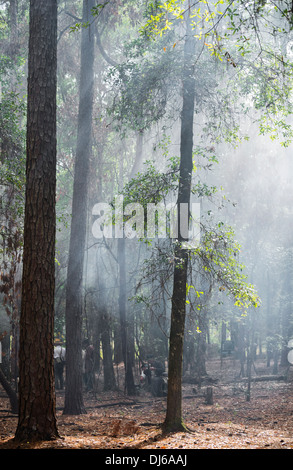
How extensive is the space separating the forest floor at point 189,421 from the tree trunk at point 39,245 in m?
0.46

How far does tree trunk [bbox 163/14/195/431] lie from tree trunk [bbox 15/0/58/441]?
255 cm

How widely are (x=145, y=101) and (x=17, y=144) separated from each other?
2.92 m

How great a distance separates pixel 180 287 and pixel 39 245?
309 centimetres

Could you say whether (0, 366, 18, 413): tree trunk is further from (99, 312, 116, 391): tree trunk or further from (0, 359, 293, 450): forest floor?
(99, 312, 116, 391): tree trunk

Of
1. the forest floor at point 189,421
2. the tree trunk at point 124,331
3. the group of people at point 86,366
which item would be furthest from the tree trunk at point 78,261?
the group of people at point 86,366

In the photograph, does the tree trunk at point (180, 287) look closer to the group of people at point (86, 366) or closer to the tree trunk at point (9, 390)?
the tree trunk at point (9, 390)

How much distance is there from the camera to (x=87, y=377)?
17.0 meters

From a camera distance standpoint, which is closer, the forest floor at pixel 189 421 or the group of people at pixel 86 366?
the forest floor at pixel 189 421

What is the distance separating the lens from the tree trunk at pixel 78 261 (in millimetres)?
11453

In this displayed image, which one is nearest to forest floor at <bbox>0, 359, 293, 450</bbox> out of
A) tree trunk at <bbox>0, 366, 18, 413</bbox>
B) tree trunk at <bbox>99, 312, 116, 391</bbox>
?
tree trunk at <bbox>0, 366, 18, 413</bbox>

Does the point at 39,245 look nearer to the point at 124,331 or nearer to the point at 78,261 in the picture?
the point at 78,261

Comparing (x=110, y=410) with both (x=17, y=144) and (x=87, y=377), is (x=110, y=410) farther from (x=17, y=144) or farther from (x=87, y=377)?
(x=17, y=144)

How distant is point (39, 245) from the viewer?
5.89 metres

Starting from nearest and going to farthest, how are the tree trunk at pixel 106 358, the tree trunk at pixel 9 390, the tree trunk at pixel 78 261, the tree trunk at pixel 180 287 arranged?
the tree trunk at pixel 180 287 < the tree trunk at pixel 9 390 < the tree trunk at pixel 78 261 < the tree trunk at pixel 106 358
